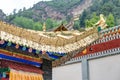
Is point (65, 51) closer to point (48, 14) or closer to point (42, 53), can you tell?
point (42, 53)

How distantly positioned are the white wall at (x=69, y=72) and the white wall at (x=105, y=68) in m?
0.70

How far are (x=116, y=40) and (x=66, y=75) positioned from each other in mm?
3074

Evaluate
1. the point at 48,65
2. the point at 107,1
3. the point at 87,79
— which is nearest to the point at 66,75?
the point at 87,79

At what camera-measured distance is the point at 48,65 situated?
450 centimetres

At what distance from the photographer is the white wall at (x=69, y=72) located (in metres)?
11.5

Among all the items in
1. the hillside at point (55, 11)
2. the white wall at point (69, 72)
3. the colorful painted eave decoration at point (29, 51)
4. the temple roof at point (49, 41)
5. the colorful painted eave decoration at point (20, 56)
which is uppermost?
the hillside at point (55, 11)

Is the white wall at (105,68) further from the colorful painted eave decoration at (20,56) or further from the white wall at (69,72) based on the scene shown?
the colorful painted eave decoration at (20,56)

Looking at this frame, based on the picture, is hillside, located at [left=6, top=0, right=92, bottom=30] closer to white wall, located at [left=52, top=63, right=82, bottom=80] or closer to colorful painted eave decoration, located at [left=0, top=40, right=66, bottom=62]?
white wall, located at [left=52, top=63, right=82, bottom=80]

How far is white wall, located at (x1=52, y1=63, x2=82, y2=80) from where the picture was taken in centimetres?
1147

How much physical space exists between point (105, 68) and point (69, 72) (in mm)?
2064

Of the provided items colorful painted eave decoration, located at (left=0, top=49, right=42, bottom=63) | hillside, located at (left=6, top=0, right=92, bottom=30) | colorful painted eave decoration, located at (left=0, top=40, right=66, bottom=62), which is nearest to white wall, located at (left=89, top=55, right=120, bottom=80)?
colorful painted eave decoration, located at (left=0, top=40, right=66, bottom=62)

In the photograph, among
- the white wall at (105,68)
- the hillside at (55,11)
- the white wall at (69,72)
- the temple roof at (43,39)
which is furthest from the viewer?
the hillside at (55,11)

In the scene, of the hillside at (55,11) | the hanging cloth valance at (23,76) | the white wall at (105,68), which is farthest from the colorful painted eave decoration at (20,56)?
the hillside at (55,11)

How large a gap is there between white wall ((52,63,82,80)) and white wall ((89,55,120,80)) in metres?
0.70
